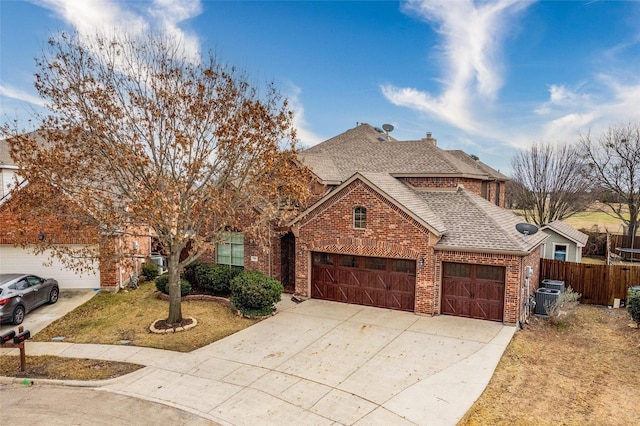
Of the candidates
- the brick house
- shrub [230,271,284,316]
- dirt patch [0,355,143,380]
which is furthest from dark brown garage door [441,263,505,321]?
dirt patch [0,355,143,380]

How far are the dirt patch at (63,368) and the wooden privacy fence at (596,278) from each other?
17325 mm

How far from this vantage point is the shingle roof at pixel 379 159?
19.6m

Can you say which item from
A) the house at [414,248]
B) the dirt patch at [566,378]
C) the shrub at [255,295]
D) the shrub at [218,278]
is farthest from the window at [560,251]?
the shrub at [218,278]

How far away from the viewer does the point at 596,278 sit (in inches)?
682

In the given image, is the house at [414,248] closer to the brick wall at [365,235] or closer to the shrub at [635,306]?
the brick wall at [365,235]

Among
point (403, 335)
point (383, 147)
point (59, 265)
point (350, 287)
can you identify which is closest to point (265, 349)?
point (403, 335)

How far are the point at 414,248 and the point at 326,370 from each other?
6.40m

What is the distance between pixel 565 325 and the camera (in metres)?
14.4

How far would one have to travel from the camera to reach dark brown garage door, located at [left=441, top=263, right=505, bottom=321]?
46.9 ft

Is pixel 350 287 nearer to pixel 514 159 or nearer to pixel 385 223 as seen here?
pixel 385 223

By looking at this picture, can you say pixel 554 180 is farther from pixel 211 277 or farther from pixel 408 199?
pixel 211 277

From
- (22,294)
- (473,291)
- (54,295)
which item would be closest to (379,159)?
(473,291)

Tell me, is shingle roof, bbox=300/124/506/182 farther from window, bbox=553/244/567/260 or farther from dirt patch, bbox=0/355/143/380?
dirt patch, bbox=0/355/143/380

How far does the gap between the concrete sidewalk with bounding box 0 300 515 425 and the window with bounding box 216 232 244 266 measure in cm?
503
